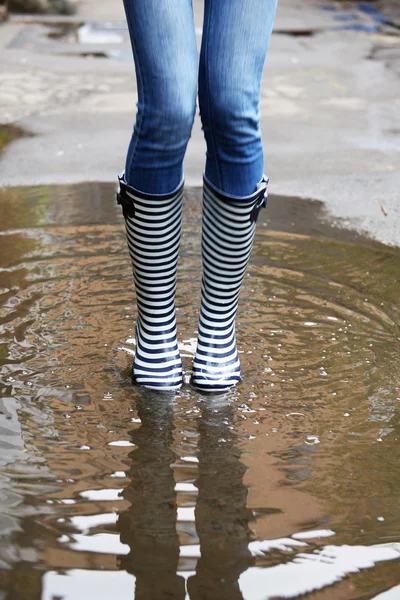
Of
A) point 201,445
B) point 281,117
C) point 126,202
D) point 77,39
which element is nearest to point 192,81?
point 126,202

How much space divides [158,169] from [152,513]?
72 centimetres

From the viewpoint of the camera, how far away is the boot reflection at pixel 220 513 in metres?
1.32

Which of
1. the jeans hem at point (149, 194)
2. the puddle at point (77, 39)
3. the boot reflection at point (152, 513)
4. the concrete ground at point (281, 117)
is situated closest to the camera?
the boot reflection at point (152, 513)

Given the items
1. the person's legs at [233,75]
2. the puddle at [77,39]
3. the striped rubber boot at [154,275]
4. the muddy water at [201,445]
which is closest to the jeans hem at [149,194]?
the striped rubber boot at [154,275]

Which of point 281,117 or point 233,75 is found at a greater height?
point 281,117

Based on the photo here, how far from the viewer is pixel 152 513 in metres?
1.49

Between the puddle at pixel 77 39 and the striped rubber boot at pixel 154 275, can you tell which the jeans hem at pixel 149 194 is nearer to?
the striped rubber boot at pixel 154 275

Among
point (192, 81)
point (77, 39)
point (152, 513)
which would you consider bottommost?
point (152, 513)

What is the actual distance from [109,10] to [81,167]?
325 inches

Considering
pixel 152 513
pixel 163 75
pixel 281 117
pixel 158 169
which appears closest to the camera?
pixel 152 513

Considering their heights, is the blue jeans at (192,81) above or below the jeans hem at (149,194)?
above

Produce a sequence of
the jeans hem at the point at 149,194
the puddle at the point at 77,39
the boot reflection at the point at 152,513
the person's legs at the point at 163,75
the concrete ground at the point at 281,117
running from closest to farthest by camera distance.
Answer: the boot reflection at the point at 152,513 → the person's legs at the point at 163,75 → the jeans hem at the point at 149,194 → the concrete ground at the point at 281,117 → the puddle at the point at 77,39

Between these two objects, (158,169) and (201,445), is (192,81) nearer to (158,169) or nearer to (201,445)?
(158,169)

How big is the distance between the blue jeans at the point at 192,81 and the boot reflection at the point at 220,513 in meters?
0.53
